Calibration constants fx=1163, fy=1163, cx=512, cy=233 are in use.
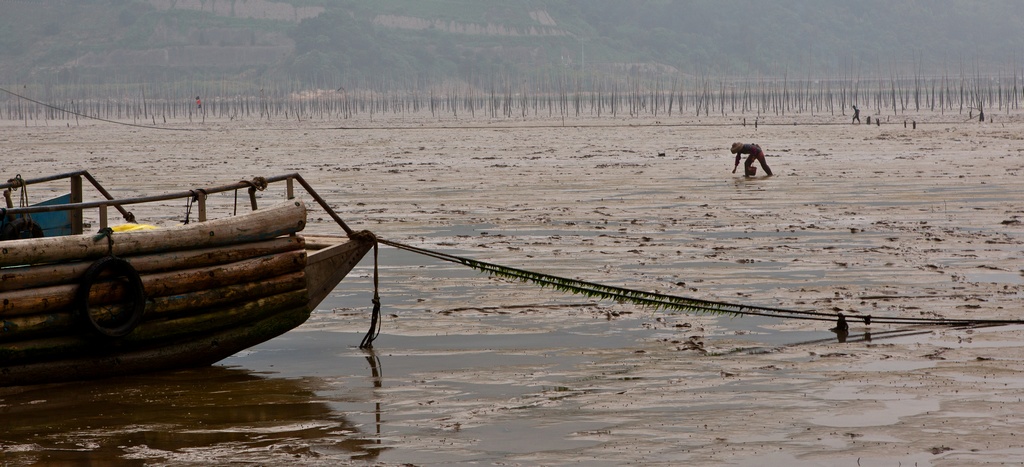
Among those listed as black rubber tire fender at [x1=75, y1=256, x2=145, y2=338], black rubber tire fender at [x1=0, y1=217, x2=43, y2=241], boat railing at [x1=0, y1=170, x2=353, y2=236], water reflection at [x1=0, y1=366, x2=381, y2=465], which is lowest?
water reflection at [x1=0, y1=366, x2=381, y2=465]

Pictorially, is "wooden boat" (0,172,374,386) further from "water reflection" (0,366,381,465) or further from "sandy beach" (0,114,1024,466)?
"sandy beach" (0,114,1024,466)

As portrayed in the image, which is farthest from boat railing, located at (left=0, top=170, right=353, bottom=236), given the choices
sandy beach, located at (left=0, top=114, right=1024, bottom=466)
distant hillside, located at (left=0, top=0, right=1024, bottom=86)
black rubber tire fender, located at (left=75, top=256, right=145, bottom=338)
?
distant hillside, located at (left=0, top=0, right=1024, bottom=86)

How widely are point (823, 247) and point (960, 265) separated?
1814mm

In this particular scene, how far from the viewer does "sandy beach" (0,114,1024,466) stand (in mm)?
6598

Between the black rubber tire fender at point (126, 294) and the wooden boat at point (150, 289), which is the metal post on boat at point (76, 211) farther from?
the black rubber tire fender at point (126, 294)

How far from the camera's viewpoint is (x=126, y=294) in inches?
302

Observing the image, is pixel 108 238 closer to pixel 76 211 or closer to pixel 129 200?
pixel 129 200

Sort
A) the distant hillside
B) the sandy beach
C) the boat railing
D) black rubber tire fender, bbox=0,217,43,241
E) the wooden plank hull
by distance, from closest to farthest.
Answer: the sandy beach < the wooden plank hull < the boat railing < black rubber tire fender, bbox=0,217,43,241 < the distant hillside

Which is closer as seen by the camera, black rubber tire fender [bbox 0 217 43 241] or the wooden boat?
the wooden boat

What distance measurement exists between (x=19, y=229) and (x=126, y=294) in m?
1.54

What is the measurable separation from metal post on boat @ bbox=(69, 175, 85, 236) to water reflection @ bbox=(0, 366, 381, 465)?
1266mm

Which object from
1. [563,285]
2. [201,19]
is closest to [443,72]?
[201,19]

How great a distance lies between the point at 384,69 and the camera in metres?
160

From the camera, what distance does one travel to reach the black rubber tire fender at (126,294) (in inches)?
293
